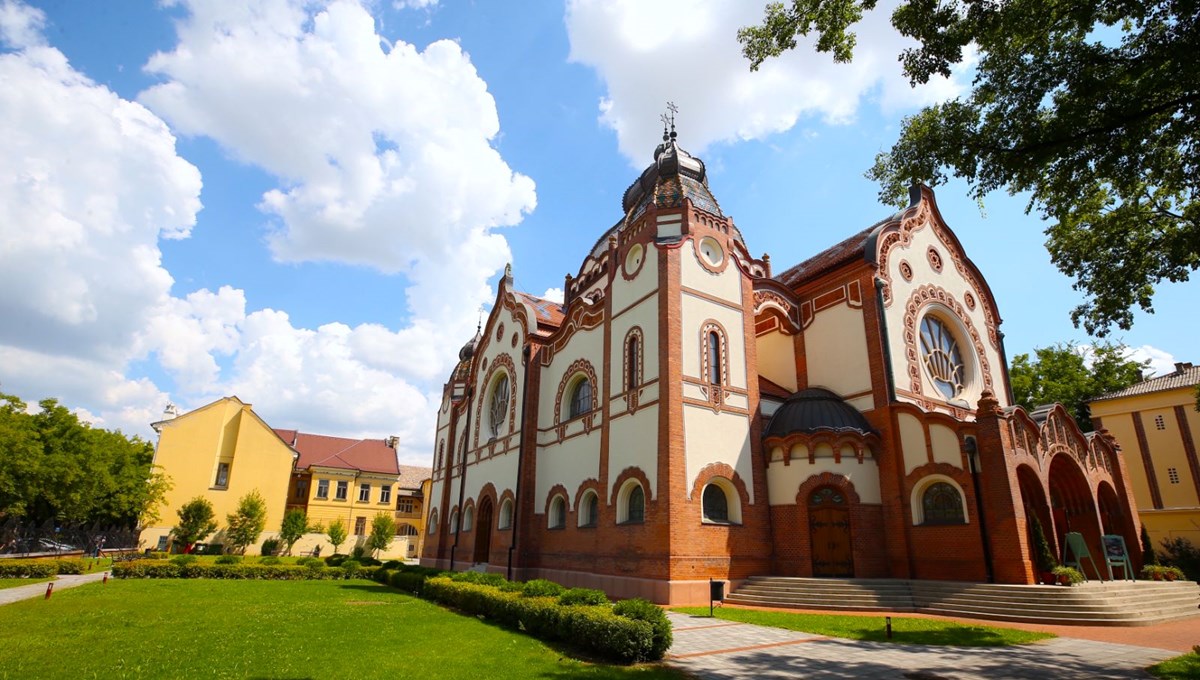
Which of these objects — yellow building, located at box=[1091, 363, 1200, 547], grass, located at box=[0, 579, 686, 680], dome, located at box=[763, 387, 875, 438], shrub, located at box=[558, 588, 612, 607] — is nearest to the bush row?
grass, located at box=[0, 579, 686, 680]

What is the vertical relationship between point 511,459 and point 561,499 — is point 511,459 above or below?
above

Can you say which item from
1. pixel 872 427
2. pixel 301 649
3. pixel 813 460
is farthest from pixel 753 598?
pixel 301 649

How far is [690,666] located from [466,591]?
773 cm

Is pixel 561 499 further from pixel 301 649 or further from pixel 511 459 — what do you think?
pixel 301 649

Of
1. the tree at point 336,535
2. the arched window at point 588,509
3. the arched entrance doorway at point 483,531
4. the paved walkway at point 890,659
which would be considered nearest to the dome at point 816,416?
the arched window at point 588,509

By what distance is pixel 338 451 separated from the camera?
50.5 m

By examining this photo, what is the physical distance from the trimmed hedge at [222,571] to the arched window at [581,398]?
39.3 feet

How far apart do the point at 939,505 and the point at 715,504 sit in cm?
597

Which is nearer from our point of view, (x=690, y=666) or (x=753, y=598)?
(x=690, y=666)

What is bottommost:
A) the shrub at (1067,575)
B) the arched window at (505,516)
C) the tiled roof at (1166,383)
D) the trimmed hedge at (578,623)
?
the trimmed hedge at (578,623)

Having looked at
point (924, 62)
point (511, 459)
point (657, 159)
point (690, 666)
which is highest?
point (657, 159)

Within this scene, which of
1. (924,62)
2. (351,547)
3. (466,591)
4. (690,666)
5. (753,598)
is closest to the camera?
(690,666)

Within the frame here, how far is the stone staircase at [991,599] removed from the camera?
43.3 feet

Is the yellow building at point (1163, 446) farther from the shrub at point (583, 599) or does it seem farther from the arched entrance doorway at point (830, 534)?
the shrub at point (583, 599)
